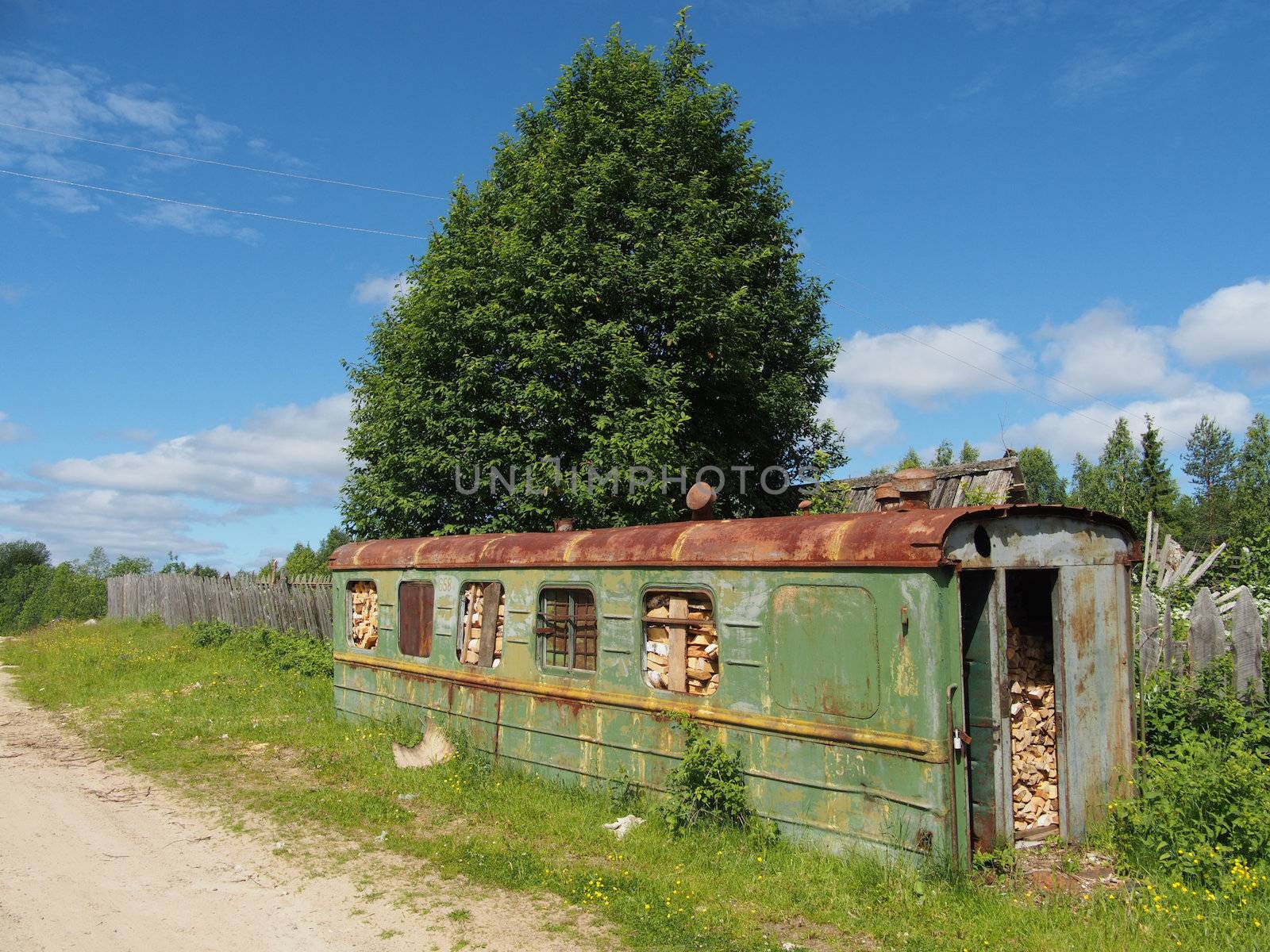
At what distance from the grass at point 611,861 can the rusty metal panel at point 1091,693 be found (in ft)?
3.19

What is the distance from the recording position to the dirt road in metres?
5.36

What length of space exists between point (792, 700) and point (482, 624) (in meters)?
4.40

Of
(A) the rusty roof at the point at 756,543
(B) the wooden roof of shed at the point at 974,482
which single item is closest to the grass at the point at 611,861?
(A) the rusty roof at the point at 756,543

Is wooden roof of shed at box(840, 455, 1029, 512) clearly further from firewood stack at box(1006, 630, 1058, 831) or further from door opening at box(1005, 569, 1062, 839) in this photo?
firewood stack at box(1006, 630, 1058, 831)

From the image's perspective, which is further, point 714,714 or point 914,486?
point 714,714

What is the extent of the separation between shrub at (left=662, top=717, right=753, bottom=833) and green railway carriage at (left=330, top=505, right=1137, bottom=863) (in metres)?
0.14

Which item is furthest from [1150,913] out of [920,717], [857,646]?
[857,646]

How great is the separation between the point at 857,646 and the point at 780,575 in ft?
2.80

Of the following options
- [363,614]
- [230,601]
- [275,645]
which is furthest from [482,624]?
[230,601]

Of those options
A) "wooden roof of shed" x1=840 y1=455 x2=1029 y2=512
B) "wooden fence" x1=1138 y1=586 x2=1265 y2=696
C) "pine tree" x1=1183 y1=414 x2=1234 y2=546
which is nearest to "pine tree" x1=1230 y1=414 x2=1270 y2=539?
"pine tree" x1=1183 y1=414 x2=1234 y2=546

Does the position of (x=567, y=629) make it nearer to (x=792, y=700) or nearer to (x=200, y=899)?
(x=792, y=700)

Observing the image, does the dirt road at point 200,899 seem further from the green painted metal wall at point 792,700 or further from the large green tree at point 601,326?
the large green tree at point 601,326

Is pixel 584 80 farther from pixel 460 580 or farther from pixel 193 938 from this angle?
pixel 193 938

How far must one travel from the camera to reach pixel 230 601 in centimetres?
2089
